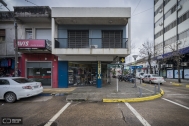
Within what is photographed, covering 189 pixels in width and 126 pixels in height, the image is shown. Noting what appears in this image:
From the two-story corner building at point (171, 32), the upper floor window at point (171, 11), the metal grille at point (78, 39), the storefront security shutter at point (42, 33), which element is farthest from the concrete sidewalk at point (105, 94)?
the upper floor window at point (171, 11)

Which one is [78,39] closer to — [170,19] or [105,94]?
[105,94]

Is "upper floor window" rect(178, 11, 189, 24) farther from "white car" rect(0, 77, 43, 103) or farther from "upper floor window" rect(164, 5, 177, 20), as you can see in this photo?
"white car" rect(0, 77, 43, 103)

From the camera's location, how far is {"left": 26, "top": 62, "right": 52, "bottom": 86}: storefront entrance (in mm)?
11000

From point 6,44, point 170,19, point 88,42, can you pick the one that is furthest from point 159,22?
point 6,44

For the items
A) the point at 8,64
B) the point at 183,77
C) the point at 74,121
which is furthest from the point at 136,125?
the point at 183,77

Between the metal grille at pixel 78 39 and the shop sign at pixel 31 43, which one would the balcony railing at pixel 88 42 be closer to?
the metal grille at pixel 78 39

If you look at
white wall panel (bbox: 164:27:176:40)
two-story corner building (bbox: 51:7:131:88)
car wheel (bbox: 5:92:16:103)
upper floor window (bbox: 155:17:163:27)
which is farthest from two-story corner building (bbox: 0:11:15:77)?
upper floor window (bbox: 155:17:163:27)

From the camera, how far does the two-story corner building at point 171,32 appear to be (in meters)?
20.2

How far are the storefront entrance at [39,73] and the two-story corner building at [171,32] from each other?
70.1 feet

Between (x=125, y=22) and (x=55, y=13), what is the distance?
22.4ft

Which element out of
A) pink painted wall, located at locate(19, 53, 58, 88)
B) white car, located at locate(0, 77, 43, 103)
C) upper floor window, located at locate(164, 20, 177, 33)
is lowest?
white car, located at locate(0, 77, 43, 103)

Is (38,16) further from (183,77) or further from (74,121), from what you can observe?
(183,77)

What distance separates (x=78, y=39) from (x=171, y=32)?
24.9m

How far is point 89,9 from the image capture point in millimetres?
9219
